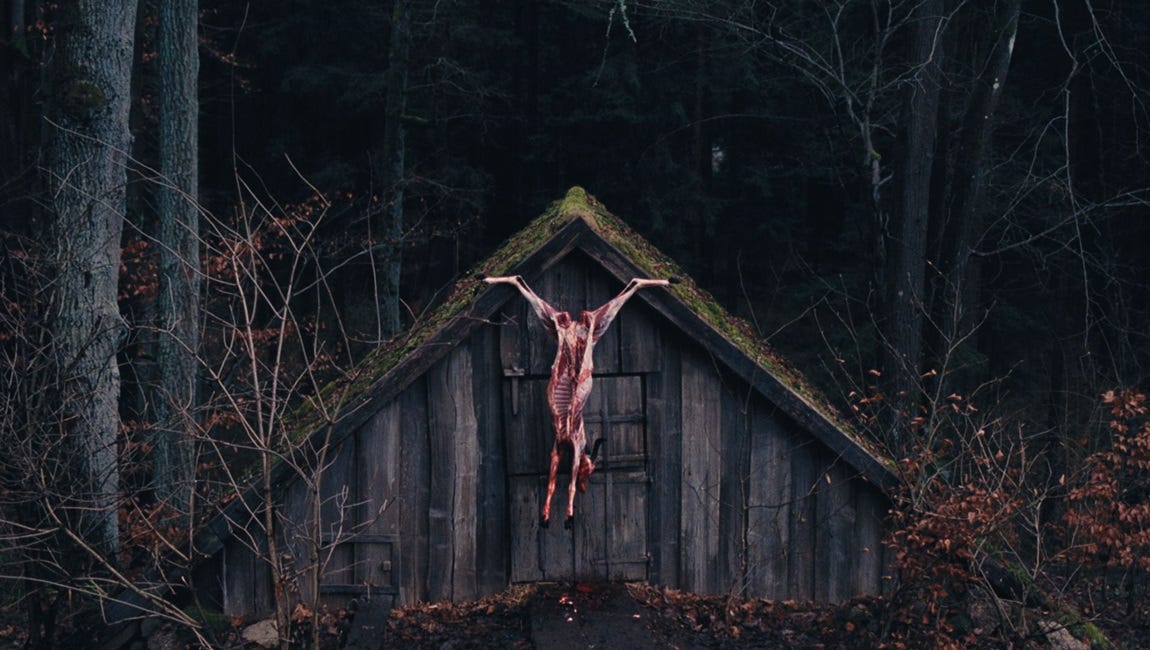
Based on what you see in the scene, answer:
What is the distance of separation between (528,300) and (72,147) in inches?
201

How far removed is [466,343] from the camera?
32.2 ft

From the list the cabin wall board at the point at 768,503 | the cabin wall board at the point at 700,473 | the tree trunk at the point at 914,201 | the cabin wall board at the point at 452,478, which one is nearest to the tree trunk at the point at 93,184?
the cabin wall board at the point at 452,478

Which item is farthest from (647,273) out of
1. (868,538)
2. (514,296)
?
(868,538)

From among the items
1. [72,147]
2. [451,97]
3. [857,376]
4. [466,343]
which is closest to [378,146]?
[451,97]

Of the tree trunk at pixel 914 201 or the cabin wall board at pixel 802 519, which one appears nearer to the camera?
the cabin wall board at pixel 802 519

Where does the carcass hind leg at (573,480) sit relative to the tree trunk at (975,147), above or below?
below

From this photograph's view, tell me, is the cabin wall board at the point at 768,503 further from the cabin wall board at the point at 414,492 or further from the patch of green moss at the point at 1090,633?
the cabin wall board at the point at 414,492

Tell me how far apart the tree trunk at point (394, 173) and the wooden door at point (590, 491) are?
11.5m

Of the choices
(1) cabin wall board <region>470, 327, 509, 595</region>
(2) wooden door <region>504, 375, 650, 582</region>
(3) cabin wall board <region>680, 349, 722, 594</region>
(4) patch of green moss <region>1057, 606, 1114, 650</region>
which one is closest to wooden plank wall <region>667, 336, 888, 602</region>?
(3) cabin wall board <region>680, 349, 722, 594</region>

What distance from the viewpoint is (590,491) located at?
10.1 metres

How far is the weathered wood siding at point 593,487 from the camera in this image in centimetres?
981

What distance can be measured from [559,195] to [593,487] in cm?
1847

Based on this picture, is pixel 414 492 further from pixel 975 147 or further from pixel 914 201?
pixel 975 147

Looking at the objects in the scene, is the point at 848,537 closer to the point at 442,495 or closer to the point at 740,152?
the point at 442,495
